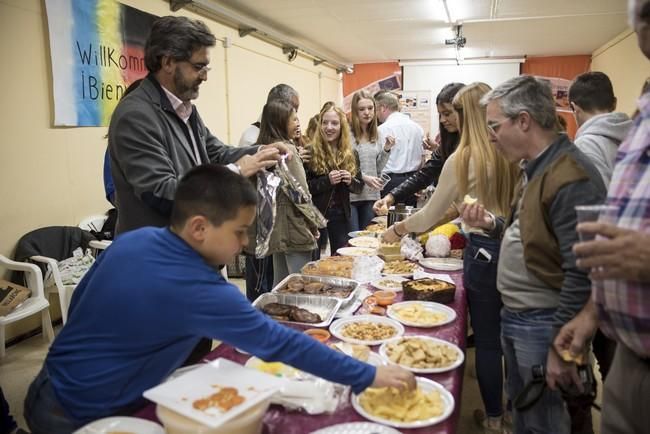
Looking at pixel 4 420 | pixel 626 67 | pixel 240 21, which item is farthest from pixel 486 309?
pixel 626 67

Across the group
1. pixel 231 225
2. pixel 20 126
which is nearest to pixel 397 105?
pixel 20 126

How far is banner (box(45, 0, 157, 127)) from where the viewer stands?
3654 mm

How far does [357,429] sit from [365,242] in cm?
215

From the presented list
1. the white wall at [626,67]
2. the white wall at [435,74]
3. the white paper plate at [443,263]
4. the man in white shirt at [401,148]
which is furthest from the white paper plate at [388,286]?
the white wall at [435,74]

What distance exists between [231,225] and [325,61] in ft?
30.3

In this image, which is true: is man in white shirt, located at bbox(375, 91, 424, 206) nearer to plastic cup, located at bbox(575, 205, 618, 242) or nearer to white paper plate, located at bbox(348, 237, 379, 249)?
white paper plate, located at bbox(348, 237, 379, 249)

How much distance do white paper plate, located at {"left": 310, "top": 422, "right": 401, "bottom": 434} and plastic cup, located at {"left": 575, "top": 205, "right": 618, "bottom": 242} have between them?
2.01 feet

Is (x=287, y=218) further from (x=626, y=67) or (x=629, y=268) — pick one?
(x=626, y=67)

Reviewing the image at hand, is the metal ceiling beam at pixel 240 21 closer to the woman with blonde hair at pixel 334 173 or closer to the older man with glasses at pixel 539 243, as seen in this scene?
the woman with blonde hair at pixel 334 173

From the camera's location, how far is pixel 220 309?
114 centimetres

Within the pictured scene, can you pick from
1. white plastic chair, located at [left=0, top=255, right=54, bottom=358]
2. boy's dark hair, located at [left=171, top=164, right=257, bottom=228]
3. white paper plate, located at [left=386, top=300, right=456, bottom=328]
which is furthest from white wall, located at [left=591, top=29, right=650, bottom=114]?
white plastic chair, located at [left=0, top=255, right=54, bottom=358]

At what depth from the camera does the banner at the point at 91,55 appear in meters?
3.65

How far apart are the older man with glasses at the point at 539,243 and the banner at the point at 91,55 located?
3316mm

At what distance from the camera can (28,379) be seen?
9.68 ft
